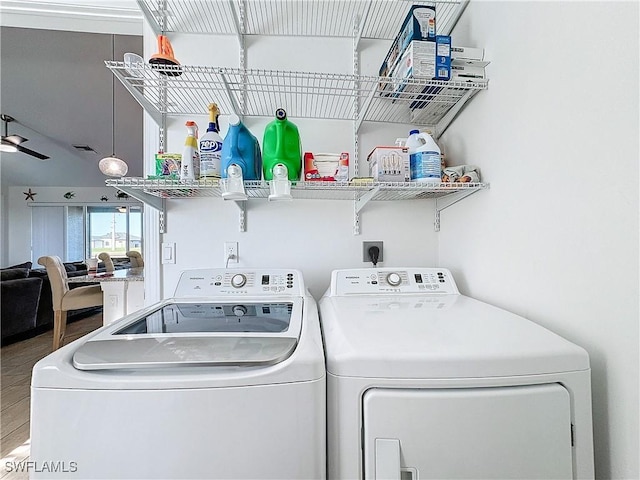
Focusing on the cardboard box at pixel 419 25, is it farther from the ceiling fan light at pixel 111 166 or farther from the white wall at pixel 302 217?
the ceiling fan light at pixel 111 166

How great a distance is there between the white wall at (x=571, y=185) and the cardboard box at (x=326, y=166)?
0.59 metres

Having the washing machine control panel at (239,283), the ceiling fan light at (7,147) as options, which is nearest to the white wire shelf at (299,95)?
the washing machine control panel at (239,283)

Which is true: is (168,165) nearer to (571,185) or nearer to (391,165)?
(391,165)

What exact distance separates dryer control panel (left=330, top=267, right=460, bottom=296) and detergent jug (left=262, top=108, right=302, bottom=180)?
493 mm

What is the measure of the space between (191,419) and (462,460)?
0.60 metres

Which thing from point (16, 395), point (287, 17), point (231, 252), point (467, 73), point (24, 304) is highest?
point (287, 17)

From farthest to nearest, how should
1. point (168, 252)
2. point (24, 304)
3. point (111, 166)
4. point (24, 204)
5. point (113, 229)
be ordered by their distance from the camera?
point (113, 229)
point (24, 204)
point (111, 166)
point (24, 304)
point (168, 252)

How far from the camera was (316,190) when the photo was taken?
4.86 feet

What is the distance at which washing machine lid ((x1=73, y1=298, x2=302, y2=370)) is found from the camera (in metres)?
0.69

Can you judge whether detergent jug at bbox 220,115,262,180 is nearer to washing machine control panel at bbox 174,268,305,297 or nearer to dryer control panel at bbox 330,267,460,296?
washing machine control panel at bbox 174,268,305,297

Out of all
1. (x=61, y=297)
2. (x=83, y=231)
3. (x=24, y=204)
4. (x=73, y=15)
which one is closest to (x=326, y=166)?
(x=73, y=15)

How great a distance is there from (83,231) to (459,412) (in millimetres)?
9713

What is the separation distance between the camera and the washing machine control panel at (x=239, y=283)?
1.30m

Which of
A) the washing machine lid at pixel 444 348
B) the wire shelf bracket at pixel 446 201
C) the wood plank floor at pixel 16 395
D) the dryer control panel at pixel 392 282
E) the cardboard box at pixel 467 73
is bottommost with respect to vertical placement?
the wood plank floor at pixel 16 395
